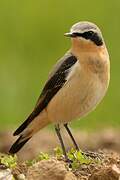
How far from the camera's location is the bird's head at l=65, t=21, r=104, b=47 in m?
12.2

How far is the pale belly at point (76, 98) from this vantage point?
1224cm

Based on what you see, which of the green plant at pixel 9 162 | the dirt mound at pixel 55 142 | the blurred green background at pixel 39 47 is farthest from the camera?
the blurred green background at pixel 39 47

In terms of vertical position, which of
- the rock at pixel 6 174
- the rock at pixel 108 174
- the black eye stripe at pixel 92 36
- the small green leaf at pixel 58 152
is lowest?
the rock at pixel 108 174

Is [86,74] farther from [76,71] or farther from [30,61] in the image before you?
[30,61]

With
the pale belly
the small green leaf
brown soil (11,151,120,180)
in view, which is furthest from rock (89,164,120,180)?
the pale belly

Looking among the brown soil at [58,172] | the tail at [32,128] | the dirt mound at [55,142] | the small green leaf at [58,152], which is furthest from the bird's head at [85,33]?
the dirt mound at [55,142]

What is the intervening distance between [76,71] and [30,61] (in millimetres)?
11570

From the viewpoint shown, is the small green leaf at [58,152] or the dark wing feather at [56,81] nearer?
the small green leaf at [58,152]

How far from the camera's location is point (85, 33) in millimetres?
12312

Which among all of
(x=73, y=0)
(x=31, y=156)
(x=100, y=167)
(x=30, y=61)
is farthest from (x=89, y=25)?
(x=73, y=0)

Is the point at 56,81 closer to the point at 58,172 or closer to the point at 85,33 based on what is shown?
the point at 85,33

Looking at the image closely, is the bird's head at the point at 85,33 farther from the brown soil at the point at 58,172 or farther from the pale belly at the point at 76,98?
the brown soil at the point at 58,172

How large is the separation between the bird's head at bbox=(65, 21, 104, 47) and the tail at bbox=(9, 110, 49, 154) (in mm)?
1127

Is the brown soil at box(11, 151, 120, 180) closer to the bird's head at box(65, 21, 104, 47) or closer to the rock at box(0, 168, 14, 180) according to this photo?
the rock at box(0, 168, 14, 180)
